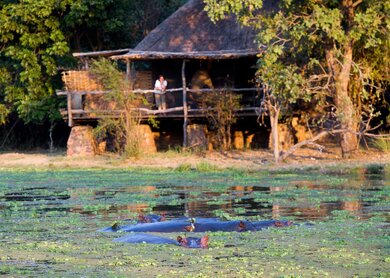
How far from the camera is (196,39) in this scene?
25.5 m

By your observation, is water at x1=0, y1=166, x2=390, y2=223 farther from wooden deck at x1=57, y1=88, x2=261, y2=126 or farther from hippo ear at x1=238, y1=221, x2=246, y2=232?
wooden deck at x1=57, y1=88, x2=261, y2=126

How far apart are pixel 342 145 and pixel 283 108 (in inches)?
62.3

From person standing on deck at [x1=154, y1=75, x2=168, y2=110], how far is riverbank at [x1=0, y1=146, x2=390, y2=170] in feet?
4.52

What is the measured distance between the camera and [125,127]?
23484 millimetres

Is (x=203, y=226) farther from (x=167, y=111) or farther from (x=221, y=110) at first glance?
(x=167, y=111)

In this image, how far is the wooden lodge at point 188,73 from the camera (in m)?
24.6

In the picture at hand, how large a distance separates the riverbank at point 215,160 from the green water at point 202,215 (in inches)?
41.9

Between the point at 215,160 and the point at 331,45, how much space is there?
3823mm

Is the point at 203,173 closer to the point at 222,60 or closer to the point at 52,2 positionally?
the point at 222,60

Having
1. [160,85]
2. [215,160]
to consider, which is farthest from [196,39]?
[215,160]

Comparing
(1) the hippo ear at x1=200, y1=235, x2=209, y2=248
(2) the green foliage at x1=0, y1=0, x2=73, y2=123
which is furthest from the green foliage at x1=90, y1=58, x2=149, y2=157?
Result: (1) the hippo ear at x1=200, y1=235, x2=209, y2=248

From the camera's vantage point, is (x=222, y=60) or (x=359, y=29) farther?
(x=222, y=60)

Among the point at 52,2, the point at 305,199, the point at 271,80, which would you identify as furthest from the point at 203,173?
the point at 52,2

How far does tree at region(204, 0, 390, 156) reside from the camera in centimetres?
2064
